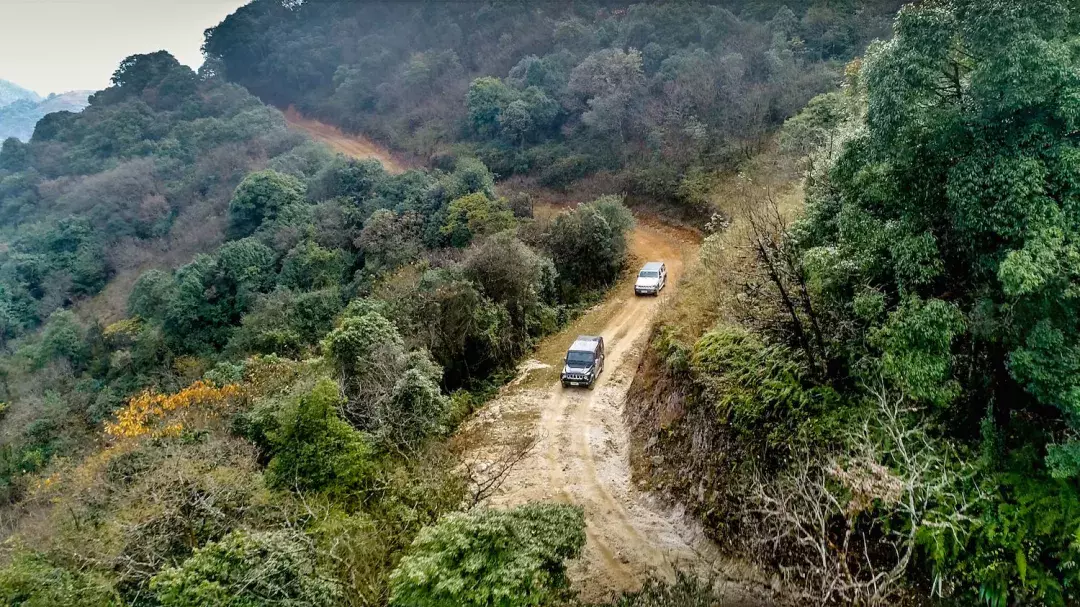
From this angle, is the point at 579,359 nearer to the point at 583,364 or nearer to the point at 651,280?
the point at 583,364

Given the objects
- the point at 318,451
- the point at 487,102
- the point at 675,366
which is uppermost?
the point at 487,102

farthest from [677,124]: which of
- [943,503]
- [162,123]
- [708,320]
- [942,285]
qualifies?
[162,123]

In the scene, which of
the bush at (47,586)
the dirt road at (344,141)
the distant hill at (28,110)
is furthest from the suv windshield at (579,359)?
the distant hill at (28,110)

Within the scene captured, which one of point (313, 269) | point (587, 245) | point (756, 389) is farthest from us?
point (313, 269)

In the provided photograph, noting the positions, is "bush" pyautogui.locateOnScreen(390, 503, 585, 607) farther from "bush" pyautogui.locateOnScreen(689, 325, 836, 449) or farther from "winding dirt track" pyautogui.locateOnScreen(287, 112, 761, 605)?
"bush" pyautogui.locateOnScreen(689, 325, 836, 449)

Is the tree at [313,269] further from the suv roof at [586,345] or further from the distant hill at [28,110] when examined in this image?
the distant hill at [28,110]

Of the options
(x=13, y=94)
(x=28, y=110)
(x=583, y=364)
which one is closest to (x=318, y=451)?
(x=583, y=364)

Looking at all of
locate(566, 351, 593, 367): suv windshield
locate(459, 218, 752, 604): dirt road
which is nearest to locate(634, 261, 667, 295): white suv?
locate(459, 218, 752, 604): dirt road
